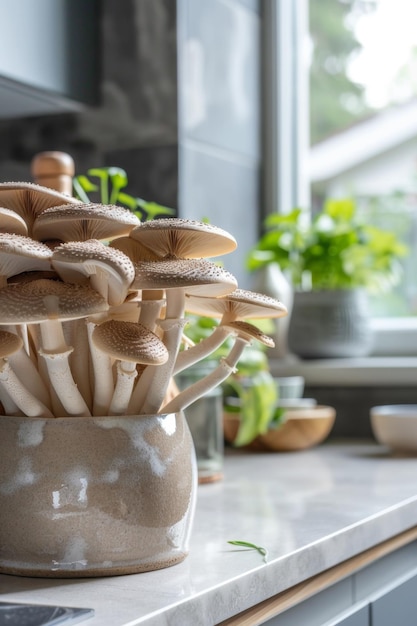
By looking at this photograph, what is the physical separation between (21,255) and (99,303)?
7 cm

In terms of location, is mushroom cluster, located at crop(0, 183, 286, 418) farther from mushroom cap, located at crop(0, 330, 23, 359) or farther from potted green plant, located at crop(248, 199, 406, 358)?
potted green plant, located at crop(248, 199, 406, 358)

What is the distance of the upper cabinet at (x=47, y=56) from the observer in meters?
1.62

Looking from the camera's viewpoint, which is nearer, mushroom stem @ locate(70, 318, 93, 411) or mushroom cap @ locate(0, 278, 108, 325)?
mushroom cap @ locate(0, 278, 108, 325)

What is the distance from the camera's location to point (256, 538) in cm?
96

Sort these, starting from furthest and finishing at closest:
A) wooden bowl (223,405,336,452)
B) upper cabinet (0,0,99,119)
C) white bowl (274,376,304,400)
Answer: white bowl (274,376,304,400) → wooden bowl (223,405,336,452) → upper cabinet (0,0,99,119)

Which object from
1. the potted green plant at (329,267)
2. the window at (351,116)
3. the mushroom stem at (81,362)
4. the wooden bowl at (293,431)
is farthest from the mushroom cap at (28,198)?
the window at (351,116)

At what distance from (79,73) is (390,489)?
106 cm

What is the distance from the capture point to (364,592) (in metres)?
1.05

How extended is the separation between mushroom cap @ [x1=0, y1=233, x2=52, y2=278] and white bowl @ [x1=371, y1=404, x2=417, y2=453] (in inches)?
40.2

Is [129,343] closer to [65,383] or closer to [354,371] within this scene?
[65,383]

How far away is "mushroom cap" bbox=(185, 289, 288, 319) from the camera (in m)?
0.88

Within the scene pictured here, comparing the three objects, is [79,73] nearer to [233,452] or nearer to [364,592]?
[233,452]

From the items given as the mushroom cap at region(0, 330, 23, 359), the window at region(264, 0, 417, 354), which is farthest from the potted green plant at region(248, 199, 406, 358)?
the mushroom cap at region(0, 330, 23, 359)

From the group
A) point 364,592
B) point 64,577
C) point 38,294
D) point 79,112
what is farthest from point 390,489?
point 79,112
